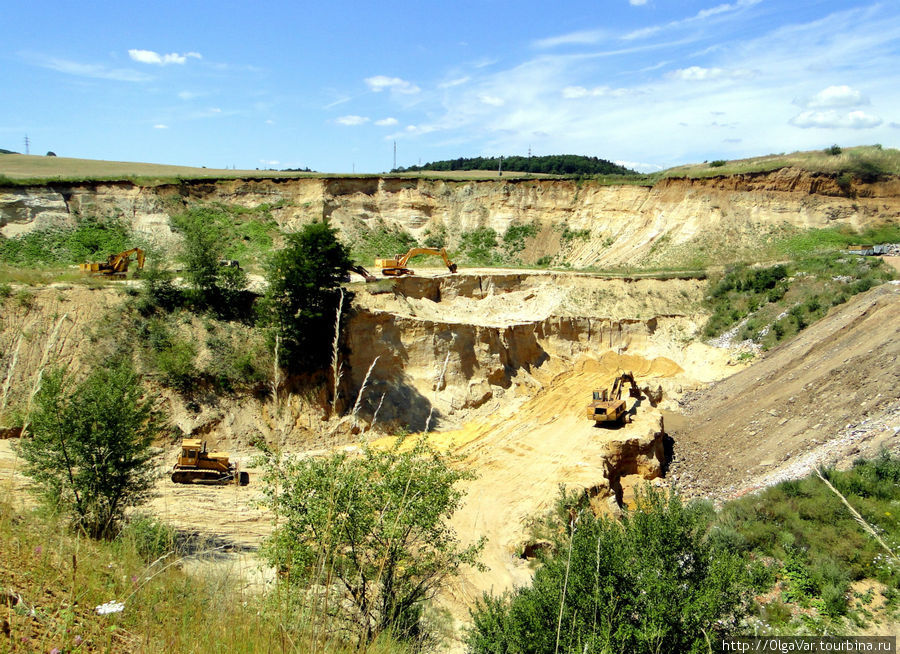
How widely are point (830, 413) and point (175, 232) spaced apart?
1495 inches

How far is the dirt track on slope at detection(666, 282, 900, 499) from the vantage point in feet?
65.0

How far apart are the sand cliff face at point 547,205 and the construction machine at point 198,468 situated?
75.2 ft

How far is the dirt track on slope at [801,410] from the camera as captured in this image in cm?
1980

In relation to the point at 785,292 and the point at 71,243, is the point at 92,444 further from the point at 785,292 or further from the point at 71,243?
the point at 785,292

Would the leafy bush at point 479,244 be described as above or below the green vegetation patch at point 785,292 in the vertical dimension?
above

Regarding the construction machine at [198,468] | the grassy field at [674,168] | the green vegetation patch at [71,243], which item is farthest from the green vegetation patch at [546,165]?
the construction machine at [198,468]

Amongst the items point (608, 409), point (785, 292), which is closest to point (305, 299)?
point (608, 409)

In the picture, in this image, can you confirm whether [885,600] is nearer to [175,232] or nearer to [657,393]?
[657,393]

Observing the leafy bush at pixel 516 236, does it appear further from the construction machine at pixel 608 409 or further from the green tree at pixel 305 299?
the green tree at pixel 305 299

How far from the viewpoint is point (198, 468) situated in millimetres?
20219

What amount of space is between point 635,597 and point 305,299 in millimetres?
19635

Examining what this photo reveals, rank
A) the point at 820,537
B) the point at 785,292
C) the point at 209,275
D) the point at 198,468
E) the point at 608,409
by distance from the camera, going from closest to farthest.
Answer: the point at 820,537 < the point at 198,468 < the point at 608,409 < the point at 209,275 < the point at 785,292

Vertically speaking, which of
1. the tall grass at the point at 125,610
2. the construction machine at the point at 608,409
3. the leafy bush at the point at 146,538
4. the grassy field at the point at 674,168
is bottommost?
the construction machine at the point at 608,409

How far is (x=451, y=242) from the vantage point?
50344 mm
